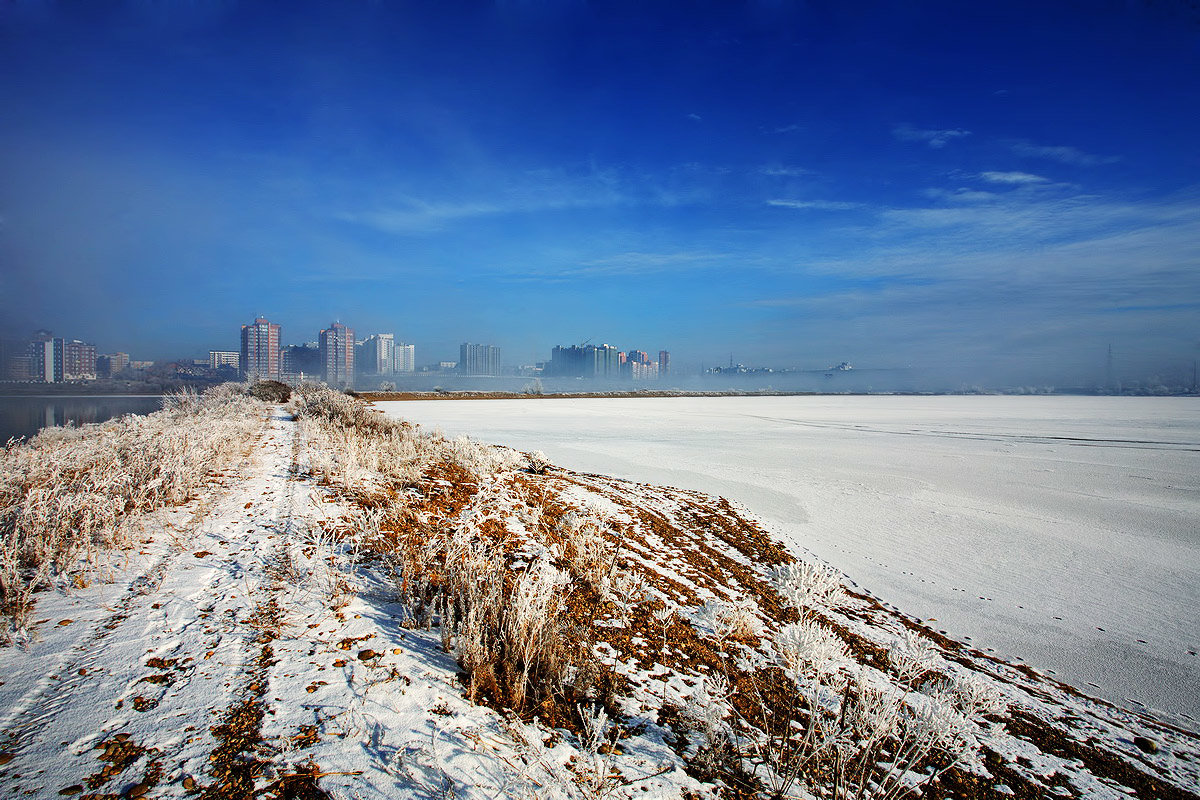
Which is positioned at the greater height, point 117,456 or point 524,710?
point 117,456

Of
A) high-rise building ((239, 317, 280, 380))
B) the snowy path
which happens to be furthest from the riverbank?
high-rise building ((239, 317, 280, 380))

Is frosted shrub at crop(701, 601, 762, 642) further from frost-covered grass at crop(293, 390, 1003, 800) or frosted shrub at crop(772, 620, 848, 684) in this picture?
frosted shrub at crop(772, 620, 848, 684)

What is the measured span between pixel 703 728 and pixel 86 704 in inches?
111

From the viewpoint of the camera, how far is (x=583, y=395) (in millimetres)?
57781

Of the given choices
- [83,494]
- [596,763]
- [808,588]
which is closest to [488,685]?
[596,763]

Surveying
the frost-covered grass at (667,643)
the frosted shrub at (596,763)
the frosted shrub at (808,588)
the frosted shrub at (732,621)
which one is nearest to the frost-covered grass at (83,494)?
the frost-covered grass at (667,643)

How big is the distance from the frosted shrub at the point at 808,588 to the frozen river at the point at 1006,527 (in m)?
0.78

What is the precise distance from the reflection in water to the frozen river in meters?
10.2

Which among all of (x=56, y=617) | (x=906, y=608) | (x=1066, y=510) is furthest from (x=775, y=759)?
(x=1066, y=510)

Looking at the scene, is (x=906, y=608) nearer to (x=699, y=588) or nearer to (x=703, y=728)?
(x=699, y=588)

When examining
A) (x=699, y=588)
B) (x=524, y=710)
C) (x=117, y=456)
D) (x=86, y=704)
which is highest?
(x=117, y=456)

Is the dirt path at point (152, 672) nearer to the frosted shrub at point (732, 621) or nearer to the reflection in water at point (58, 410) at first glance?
the frosted shrub at point (732, 621)

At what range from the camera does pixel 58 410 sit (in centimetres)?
1423

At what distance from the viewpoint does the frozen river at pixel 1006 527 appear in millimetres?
4477
